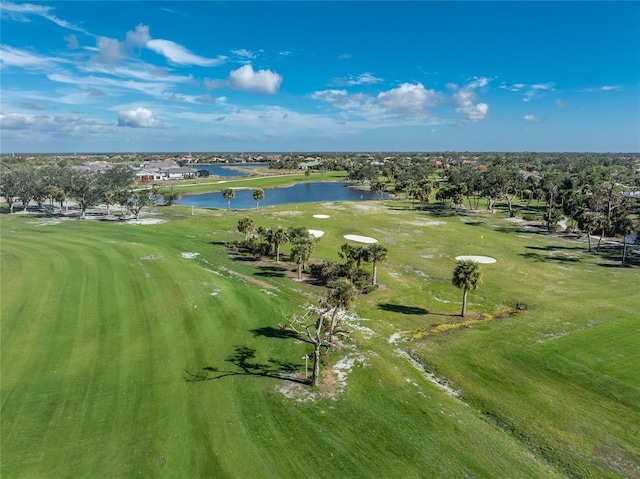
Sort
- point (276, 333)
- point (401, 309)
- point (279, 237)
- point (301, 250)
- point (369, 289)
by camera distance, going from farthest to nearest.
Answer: point (279, 237) → point (301, 250) → point (369, 289) → point (401, 309) → point (276, 333)

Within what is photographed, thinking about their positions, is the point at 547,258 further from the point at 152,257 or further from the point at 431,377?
the point at 152,257

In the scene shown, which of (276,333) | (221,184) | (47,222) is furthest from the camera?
(221,184)

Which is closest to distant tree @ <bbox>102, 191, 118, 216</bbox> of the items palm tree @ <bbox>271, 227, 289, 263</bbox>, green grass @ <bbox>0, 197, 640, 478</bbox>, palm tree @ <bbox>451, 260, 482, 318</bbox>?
green grass @ <bbox>0, 197, 640, 478</bbox>

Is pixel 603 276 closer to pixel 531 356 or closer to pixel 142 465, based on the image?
pixel 531 356

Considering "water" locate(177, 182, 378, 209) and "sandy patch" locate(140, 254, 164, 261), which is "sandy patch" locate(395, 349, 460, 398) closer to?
"sandy patch" locate(140, 254, 164, 261)

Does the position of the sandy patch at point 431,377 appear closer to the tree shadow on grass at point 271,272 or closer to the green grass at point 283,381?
the green grass at point 283,381

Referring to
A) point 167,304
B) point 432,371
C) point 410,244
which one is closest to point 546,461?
point 432,371

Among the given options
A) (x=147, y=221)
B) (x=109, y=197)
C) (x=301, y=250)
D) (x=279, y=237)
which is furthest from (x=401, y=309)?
(x=109, y=197)
